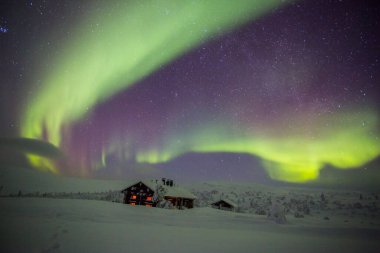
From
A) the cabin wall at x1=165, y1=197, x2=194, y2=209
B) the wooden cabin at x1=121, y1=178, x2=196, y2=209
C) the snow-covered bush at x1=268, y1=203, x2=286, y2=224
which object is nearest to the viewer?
the snow-covered bush at x1=268, y1=203, x2=286, y2=224

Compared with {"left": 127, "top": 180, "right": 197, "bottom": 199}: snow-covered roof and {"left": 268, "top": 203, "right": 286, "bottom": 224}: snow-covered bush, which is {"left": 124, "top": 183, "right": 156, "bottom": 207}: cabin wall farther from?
{"left": 268, "top": 203, "right": 286, "bottom": 224}: snow-covered bush

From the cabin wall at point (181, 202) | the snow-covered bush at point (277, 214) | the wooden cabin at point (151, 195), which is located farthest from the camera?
the cabin wall at point (181, 202)

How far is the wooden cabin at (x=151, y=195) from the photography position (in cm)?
4641

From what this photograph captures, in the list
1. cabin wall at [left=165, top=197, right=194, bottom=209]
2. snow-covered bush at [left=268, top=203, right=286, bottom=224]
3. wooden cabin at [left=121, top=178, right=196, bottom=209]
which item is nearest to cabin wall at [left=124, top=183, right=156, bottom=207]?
wooden cabin at [left=121, top=178, right=196, bottom=209]

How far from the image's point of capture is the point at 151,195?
1866 inches

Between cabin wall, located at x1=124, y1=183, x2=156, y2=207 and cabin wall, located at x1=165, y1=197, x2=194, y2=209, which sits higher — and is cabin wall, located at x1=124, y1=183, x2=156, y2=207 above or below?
above

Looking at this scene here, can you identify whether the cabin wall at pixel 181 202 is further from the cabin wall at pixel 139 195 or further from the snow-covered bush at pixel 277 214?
the snow-covered bush at pixel 277 214

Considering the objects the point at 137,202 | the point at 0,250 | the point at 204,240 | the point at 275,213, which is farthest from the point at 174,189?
the point at 0,250

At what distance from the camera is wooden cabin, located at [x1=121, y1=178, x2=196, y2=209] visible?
4641 centimetres

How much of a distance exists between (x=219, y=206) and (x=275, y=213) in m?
30.7

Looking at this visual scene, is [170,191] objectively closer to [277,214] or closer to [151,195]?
[151,195]

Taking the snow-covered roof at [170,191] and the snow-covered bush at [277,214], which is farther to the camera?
the snow-covered roof at [170,191]

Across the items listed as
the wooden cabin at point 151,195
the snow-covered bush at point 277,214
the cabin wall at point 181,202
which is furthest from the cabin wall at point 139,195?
the snow-covered bush at point 277,214

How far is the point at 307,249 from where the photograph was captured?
481 inches
